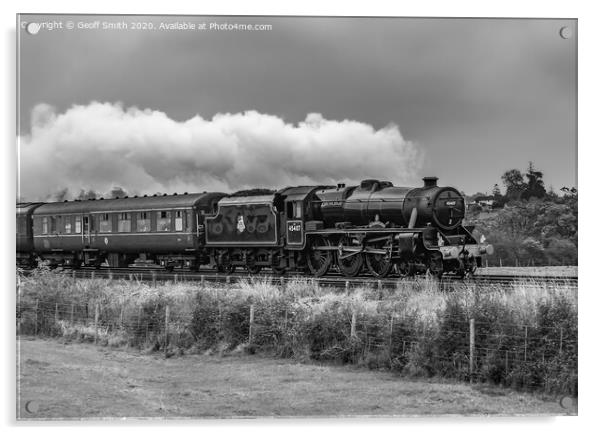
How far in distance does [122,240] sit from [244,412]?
15.2 metres

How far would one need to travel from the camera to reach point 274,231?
2109cm

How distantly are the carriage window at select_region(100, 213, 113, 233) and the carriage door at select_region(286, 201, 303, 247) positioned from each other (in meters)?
7.42

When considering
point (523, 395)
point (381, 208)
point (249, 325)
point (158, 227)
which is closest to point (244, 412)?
point (249, 325)

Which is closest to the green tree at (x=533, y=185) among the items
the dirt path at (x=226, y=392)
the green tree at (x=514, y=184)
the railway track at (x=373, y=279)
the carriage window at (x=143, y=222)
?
the green tree at (x=514, y=184)

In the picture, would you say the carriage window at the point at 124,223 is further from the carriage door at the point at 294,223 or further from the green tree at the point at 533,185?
the green tree at the point at 533,185

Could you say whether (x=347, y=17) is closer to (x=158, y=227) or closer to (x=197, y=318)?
(x=197, y=318)

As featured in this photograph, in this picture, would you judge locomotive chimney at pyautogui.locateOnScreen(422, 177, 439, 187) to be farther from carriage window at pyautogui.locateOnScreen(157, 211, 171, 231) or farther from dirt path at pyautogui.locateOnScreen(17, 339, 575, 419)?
carriage window at pyautogui.locateOnScreen(157, 211, 171, 231)

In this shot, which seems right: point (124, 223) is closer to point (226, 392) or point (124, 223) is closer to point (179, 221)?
point (179, 221)

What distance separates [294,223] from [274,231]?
0.79 meters

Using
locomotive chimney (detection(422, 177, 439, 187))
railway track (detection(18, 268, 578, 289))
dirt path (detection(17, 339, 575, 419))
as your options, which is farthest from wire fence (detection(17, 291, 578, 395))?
locomotive chimney (detection(422, 177, 439, 187))

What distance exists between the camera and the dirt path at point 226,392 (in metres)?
10.4

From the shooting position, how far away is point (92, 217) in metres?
25.3

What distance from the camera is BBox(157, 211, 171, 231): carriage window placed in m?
23.7

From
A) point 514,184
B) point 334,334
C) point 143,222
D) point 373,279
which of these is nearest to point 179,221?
point 143,222
